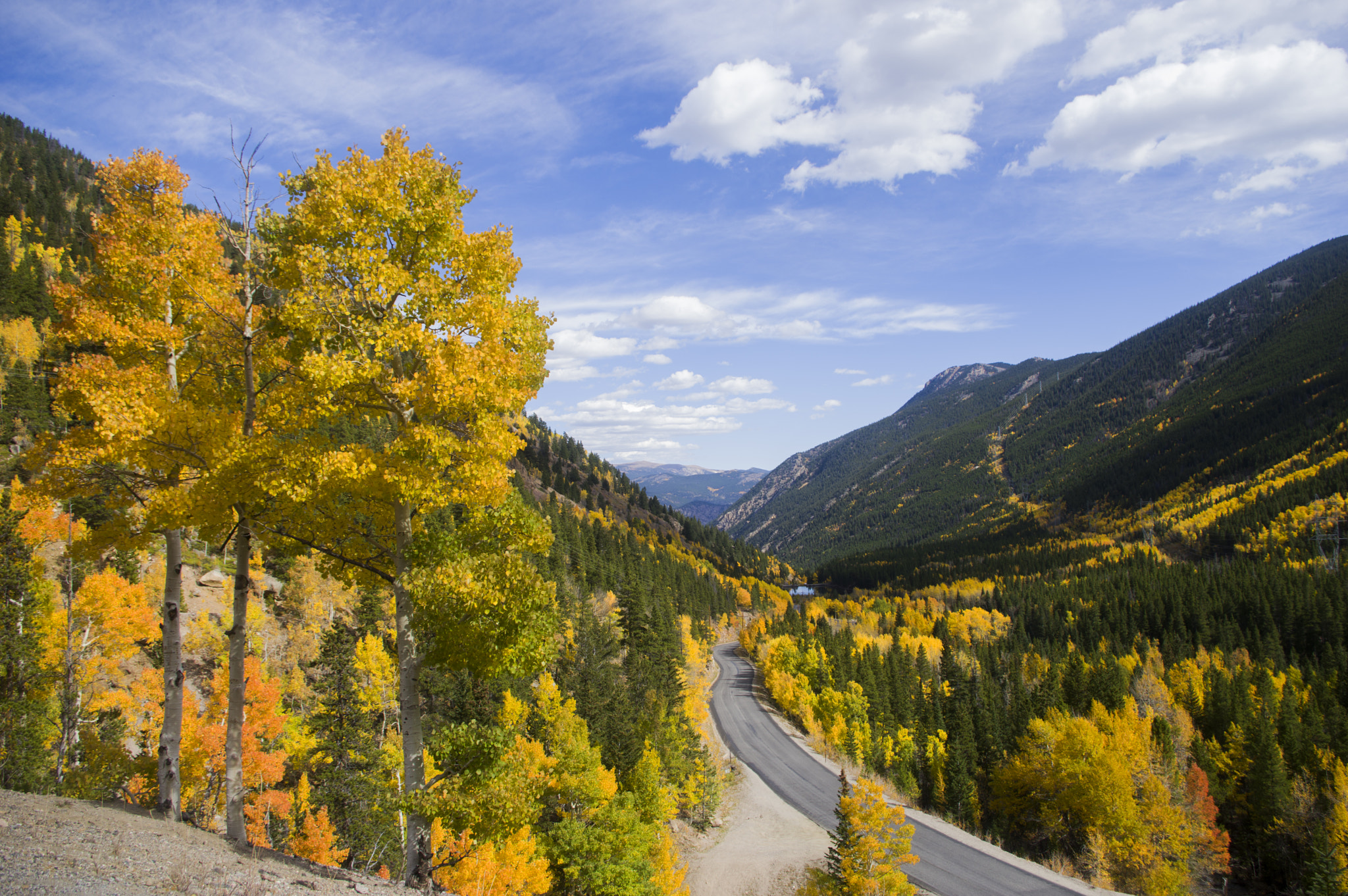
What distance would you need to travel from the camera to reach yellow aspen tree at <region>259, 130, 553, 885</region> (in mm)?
8602

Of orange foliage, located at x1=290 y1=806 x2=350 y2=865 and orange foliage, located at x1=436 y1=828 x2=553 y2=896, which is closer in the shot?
orange foliage, located at x1=436 y1=828 x2=553 y2=896

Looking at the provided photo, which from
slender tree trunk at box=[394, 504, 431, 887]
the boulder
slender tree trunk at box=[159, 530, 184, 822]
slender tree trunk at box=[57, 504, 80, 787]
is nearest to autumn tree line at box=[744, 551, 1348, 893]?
the boulder

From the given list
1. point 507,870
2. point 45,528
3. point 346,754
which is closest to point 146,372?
point 346,754

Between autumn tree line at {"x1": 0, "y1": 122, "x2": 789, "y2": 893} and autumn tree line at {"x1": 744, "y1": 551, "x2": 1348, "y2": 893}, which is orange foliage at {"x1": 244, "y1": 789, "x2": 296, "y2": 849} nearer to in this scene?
autumn tree line at {"x1": 0, "y1": 122, "x2": 789, "y2": 893}

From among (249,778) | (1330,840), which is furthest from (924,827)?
(249,778)

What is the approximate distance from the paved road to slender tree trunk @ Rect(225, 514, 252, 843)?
38865 mm

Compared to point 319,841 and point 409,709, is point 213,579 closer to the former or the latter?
point 319,841

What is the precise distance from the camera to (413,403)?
29.8 ft

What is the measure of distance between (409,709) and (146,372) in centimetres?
746

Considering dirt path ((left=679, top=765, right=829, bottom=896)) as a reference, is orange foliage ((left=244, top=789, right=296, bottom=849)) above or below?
above

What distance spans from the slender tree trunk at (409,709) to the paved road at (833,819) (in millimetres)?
37777

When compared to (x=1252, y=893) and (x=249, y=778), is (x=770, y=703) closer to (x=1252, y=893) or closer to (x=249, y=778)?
(x=1252, y=893)

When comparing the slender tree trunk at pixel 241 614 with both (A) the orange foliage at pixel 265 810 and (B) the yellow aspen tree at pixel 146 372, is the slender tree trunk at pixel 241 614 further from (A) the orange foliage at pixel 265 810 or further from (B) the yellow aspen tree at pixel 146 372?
(A) the orange foliage at pixel 265 810

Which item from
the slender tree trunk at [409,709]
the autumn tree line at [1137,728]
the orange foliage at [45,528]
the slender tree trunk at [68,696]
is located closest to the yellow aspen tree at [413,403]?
the slender tree trunk at [409,709]
